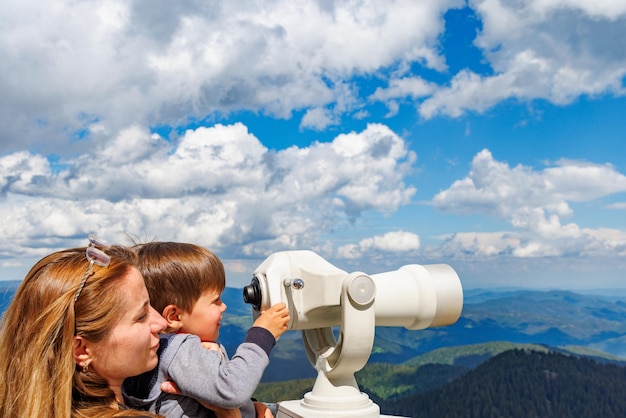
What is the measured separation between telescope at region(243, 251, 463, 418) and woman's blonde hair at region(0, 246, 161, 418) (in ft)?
3.40

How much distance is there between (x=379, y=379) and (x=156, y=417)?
77.4 metres

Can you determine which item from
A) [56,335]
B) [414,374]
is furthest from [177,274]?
[414,374]

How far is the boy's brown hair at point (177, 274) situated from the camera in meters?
2.31

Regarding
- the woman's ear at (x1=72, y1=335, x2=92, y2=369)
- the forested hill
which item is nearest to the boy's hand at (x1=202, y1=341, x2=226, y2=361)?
the woman's ear at (x1=72, y1=335, x2=92, y2=369)

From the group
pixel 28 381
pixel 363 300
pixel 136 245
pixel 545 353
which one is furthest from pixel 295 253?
pixel 545 353

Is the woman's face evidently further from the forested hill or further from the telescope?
the forested hill

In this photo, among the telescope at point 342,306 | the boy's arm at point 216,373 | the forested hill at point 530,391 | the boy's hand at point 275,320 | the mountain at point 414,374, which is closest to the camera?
the boy's arm at point 216,373

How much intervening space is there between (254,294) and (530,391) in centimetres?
7338

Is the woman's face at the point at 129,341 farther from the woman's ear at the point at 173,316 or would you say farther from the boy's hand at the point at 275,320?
the boy's hand at the point at 275,320

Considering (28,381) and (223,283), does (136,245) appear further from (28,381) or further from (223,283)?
(28,381)

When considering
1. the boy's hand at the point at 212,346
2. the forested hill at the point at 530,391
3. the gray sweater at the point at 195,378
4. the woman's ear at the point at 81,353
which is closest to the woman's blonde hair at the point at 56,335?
the woman's ear at the point at 81,353

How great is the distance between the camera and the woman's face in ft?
6.14

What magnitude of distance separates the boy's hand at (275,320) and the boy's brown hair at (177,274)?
24 cm

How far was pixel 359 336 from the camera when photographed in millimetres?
2805
